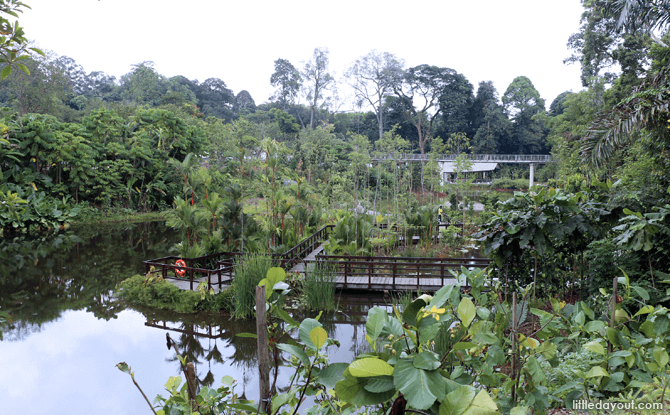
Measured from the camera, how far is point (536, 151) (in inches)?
1185

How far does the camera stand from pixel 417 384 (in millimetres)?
691

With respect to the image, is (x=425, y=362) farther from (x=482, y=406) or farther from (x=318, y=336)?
(x=318, y=336)

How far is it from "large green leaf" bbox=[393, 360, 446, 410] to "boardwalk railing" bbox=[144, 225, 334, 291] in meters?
4.20

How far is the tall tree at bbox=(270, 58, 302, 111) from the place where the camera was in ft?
109

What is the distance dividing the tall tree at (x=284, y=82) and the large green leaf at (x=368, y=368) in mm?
33945

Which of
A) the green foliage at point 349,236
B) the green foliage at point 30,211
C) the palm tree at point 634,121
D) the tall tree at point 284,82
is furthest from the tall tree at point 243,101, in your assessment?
the palm tree at point 634,121

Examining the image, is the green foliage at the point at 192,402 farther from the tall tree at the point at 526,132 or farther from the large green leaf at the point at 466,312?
the tall tree at the point at 526,132

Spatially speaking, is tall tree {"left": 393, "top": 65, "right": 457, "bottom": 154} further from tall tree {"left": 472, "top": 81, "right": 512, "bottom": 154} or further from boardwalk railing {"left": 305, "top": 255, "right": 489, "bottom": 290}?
boardwalk railing {"left": 305, "top": 255, "right": 489, "bottom": 290}

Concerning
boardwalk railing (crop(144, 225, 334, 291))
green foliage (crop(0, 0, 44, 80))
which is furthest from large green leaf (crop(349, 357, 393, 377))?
boardwalk railing (crop(144, 225, 334, 291))

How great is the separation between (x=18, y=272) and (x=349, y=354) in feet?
21.6

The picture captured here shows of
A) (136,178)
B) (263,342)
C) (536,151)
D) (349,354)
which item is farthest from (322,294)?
(536,151)

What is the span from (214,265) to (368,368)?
6.06 metres

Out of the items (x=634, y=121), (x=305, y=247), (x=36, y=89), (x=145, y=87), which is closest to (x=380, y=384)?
(x=634, y=121)

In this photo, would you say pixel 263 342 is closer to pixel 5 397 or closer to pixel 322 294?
pixel 5 397
